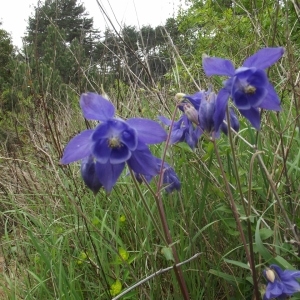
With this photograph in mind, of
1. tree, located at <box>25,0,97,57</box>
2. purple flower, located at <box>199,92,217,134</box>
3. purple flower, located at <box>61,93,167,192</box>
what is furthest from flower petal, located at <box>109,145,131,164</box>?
tree, located at <box>25,0,97,57</box>

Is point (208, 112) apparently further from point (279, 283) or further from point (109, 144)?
point (279, 283)

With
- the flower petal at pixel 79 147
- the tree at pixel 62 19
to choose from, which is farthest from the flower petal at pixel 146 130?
the tree at pixel 62 19

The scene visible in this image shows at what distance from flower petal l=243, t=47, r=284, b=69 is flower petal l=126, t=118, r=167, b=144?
27cm

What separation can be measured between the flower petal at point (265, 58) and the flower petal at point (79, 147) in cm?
41

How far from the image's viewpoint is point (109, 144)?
982 millimetres

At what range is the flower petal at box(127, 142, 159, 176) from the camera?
1004 millimetres

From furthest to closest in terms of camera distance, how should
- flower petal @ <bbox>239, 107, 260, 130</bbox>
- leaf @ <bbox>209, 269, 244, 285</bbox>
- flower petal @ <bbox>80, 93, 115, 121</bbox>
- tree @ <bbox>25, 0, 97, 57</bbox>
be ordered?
tree @ <bbox>25, 0, 97, 57</bbox> < leaf @ <bbox>209, 269, 244, 285</bbox> < flower petal @ <bbox>239, 107, 260, 130</bbox> < flower petal @ <bbox>80, 93, 115, 121</bbox>

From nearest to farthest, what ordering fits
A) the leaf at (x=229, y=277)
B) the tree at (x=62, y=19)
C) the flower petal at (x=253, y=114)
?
1. the flower petal at (x=253, y=114)
2. the leaf at (x=229, y=277)
3. the tree at (x=62, y=19)

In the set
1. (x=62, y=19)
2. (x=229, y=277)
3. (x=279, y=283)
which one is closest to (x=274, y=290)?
(x=279, y=283)

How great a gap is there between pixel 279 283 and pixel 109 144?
0.61 meters

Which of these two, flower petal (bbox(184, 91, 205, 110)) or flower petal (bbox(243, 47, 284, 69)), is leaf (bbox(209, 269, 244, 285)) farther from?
flower petal (bbox(243, 47, 284, 69))

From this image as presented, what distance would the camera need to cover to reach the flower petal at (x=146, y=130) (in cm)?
100

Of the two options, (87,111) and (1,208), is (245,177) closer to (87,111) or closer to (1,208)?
(87,111)

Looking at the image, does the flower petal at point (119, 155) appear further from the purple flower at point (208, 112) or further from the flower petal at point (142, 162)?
the purple flower at point (208, 112)
